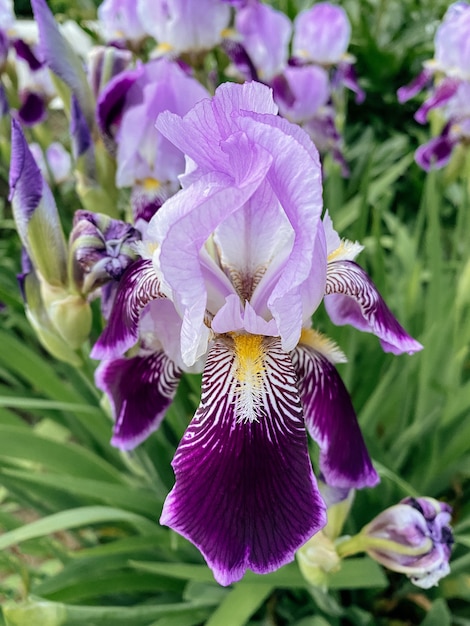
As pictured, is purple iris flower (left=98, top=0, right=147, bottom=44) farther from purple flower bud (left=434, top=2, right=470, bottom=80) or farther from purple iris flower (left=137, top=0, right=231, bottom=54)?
purple flower bud (left=434, top=2, right=470, bottom=80)

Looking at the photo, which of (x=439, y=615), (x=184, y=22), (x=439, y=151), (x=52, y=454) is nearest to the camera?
(x=439, y=615)

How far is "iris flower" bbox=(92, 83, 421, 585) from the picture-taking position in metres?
0.51

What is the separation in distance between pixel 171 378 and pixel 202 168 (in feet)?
1.01

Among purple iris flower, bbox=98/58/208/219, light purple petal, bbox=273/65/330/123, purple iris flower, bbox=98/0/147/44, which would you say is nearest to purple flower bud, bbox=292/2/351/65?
light purple petal, bbox=273/65/330/123

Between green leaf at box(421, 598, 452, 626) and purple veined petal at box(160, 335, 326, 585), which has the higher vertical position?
purple veined petal at box(160, 335, 326, 585)

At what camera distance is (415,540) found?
77 cm

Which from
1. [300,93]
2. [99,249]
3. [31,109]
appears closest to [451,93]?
[300,93]

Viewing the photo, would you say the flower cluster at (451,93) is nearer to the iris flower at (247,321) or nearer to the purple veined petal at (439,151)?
the purple veined petal at (439,151)

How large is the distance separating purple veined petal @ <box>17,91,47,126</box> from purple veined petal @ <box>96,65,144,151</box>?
520 mm

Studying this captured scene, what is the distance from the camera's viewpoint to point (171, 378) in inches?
29.6

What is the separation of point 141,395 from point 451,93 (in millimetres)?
1487

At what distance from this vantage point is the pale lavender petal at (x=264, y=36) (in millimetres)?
1608

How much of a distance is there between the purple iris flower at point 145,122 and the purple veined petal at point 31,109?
21.3 inches

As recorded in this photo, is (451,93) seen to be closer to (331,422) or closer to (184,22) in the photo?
(184,22)
